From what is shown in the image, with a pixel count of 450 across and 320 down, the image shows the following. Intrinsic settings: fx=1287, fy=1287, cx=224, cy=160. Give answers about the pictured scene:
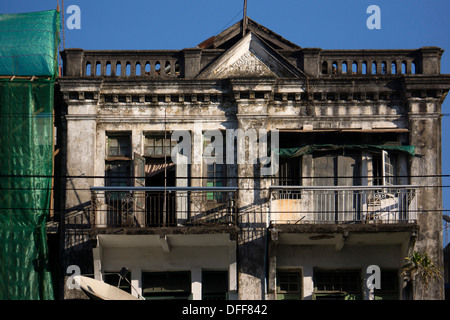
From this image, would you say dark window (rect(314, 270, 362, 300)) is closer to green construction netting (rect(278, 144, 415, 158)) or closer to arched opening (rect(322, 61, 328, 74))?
green construction netting (rect(278, 144, 415, 158))

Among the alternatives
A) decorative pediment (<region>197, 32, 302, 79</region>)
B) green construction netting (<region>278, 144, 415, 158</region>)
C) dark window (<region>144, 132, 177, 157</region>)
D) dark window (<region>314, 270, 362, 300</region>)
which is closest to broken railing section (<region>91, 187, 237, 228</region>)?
dark window (<region>144, 132, 177, 157</region>)

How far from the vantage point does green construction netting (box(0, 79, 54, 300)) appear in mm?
33656

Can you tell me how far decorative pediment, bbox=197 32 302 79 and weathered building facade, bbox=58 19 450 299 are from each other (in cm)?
4

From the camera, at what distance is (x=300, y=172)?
35.0 meters

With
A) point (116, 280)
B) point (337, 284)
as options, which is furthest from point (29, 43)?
point (337, 284)

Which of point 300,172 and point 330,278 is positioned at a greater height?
point 300,172

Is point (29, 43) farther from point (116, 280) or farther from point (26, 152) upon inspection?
point (116, 280)

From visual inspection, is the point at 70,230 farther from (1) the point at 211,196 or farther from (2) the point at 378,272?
(2) the point at 378,272

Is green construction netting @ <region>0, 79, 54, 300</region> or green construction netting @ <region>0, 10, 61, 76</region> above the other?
green construction netting @ <region>0, 10, 61, 76</region>

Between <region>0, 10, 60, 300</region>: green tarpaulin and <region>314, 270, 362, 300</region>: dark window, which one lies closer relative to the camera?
<region>0, 10, 60, 300</region>: green tarpaulin

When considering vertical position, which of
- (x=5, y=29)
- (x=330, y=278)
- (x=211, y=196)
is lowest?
(x=330, y=278)

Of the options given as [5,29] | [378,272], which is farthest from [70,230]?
[378,272]

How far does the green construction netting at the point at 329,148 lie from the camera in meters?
34.7

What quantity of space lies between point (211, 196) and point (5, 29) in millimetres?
7419
